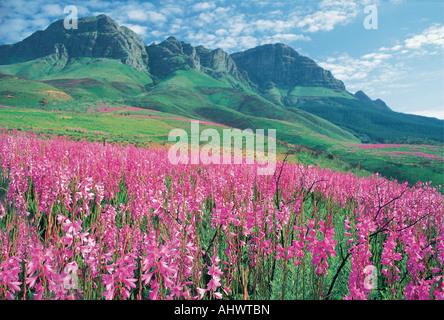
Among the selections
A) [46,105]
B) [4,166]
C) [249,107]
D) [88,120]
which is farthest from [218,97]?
[4,166]

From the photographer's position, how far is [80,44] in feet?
448

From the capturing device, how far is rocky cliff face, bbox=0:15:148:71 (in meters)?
124

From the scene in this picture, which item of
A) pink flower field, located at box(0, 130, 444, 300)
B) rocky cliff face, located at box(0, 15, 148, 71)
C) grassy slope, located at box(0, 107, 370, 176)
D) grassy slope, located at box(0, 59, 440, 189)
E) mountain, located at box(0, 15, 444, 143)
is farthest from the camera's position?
rocky cliff face, located at box(0, 15, 148, 71)

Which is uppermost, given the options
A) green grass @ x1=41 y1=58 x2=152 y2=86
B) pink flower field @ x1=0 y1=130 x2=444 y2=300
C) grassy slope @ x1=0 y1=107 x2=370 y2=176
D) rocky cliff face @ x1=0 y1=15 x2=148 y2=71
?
rocky cliff face @ x1=0 y1=15 x2=148 y2=71

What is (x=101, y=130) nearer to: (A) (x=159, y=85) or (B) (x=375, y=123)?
(A) (x=159, y=85)

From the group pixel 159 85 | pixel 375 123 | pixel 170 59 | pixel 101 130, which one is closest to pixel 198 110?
pixel 159 85

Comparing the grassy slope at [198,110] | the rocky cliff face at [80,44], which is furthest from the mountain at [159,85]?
the grassy slope at [198,110]

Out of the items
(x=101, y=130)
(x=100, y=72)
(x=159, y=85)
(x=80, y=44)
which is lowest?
(x=101, y=130)

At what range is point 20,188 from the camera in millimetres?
3773

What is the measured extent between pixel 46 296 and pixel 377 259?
3.64 metres

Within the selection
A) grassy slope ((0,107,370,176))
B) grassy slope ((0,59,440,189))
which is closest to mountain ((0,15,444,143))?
grassy slope ((0,59,440,189))

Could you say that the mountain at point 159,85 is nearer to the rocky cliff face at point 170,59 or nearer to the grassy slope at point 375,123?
the grassy slope at point 375,123

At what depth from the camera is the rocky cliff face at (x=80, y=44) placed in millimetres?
123906

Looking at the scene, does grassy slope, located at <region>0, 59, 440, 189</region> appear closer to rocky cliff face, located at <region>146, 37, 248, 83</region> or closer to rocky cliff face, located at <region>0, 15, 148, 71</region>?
rocky cliff face, located at <region>0, 15, 148, 71</region>
